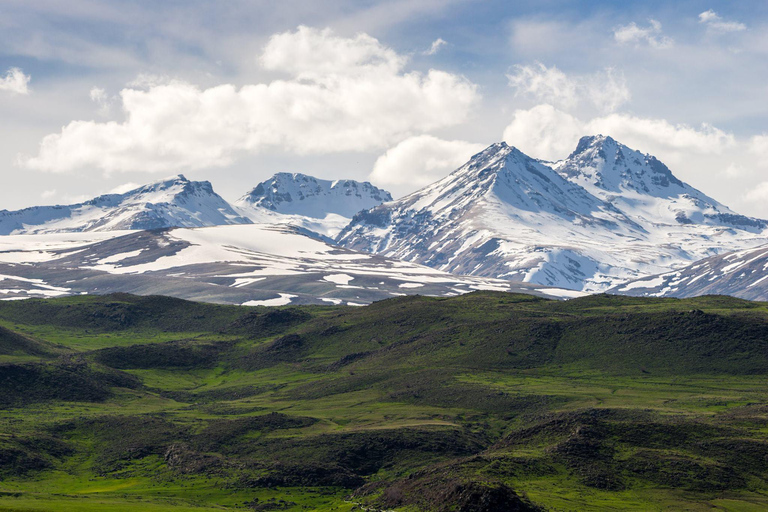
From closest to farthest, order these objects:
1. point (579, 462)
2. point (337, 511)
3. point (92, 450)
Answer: point (337, 511), point (579, 462), point (92, 450)

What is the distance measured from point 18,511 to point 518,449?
251 ft

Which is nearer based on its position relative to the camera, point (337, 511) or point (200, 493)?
point (337, 511)

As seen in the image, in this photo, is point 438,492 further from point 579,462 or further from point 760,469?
point 760,469

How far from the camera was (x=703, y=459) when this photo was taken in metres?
142

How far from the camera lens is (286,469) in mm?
158000

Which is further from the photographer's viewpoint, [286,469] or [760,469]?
[286,469]

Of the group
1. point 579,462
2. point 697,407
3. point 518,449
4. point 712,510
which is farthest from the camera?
point 697,407

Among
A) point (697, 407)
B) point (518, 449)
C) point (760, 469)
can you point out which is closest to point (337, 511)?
point (518, 449)

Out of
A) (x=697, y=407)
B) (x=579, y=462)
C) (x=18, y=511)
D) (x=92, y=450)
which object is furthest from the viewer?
(x=697, y=407)

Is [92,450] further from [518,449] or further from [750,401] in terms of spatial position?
[750,401]

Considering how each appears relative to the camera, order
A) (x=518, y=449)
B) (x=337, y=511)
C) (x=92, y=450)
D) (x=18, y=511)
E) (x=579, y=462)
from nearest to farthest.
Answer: (x=18, y=511) < (x=337, y=511) < (x=579, y=462) < (x=518, y=449) < (x=92, y=450)

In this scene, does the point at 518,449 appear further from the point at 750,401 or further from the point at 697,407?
the point at 750,401

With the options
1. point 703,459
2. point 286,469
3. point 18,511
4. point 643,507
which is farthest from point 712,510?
point 18,511

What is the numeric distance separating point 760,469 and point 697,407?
165ft
